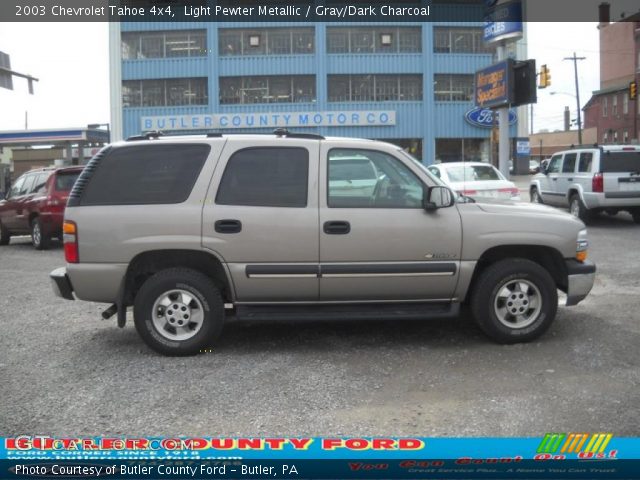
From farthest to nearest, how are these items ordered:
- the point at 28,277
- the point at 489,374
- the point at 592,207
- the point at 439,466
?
1. the point at 592,207
2. the point at 28,277
3. the point at 489,374
4. the point at 439,466

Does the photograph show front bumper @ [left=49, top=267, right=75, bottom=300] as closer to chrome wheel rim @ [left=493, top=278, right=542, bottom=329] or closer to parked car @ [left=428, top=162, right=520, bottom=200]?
chrome wheel rim @ [left=493, top=278, right=542, bottom=329]

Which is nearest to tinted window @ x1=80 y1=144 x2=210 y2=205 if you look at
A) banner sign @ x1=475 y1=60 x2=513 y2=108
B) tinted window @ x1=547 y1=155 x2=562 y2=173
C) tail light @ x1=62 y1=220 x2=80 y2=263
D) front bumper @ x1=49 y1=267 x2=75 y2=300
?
tail light @ x1=62 y1=220 x2=80 y2=263

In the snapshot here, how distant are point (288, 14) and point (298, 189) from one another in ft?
121

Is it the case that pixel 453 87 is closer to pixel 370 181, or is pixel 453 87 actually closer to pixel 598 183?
pixel 598 183

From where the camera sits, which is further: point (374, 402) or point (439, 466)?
point (374, 402)

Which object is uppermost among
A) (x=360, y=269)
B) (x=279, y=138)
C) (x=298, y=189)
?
(x=279, y=138)

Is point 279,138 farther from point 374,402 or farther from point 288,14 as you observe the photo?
point 288,14

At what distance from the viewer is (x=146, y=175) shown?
5.63 m

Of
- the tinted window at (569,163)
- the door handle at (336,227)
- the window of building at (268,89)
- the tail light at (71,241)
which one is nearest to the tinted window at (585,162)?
the tinted window at (569,163)

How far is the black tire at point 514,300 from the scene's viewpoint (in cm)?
562

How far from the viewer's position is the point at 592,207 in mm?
14789

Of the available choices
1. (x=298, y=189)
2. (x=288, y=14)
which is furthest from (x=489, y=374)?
(x=288, y=14)

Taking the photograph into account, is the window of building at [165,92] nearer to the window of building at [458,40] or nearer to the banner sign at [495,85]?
the window of building at [458,40]

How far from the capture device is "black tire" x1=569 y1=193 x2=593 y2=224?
15.0 meters
